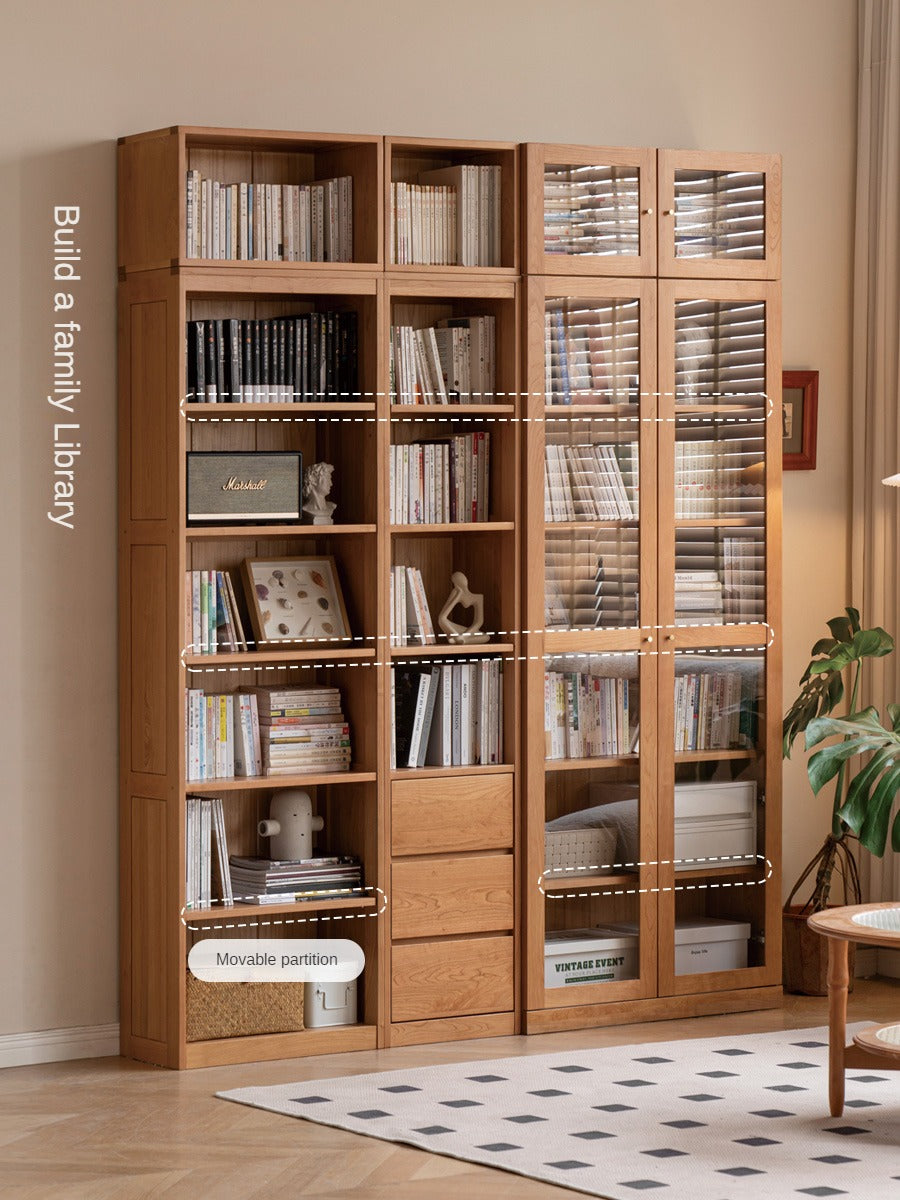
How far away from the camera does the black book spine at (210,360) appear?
543 centimetres

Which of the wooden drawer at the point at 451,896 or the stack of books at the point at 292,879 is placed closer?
the stack of books at the point at 292,879

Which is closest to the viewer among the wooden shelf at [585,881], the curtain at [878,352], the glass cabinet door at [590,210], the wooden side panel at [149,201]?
the wooden side panel at [149,201]

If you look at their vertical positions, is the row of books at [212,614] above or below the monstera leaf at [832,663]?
above

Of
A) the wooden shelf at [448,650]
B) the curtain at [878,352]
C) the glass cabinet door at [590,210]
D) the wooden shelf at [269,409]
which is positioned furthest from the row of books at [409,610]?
the curtain at [878,352]

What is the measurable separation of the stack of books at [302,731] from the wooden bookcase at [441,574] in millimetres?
77

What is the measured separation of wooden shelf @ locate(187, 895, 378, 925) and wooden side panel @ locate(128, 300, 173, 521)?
109cm

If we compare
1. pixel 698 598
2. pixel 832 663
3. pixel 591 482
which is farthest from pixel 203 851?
pixel 832 663

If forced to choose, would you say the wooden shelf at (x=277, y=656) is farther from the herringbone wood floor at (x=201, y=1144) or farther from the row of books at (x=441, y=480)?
the herringbone wood floor at (x=201, y=1144)

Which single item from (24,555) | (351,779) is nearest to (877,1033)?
(351,779)

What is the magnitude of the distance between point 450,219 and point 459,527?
0.91 metres

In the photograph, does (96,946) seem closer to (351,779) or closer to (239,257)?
(351,779)

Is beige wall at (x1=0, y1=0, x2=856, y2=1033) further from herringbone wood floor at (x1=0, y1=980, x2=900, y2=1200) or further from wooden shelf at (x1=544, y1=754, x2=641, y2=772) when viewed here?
wooden shelf at (x1=544, y1=754, x2=641, y2=772)

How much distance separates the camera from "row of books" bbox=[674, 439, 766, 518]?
5.99 m

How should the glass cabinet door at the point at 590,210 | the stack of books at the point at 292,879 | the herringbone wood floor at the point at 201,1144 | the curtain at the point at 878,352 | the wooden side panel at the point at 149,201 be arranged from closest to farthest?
1. the herringbone wood floor at the point at 201,1144
2. the wooden side panel at the point at 149,201
3. the stack of books at the point at 292,879
4. the glass cabinet door at the point at 590,210
5. the curtain at the point at 878,352
